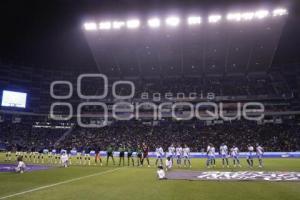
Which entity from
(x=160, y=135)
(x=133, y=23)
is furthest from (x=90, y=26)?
(x=160, y=135)

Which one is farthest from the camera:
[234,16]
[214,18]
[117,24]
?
[117,24]

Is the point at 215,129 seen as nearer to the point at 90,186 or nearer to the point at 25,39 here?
the point at 25,39

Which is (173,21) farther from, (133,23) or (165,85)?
(165,85)

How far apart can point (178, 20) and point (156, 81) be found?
72.9ft

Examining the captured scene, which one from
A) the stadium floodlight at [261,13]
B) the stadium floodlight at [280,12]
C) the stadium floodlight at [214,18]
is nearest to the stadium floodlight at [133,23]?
the stadium floodlight at [214,18]

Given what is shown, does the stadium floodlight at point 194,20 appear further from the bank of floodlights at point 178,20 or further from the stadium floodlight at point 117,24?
the stadium floodlight at point 117,24

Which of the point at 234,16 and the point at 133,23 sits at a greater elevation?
the point at 133,23

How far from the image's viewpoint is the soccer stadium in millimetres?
50188

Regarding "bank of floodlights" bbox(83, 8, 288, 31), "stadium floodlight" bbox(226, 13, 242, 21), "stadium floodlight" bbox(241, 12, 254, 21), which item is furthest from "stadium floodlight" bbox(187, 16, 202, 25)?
"stadium floodlight" bbox(241, 12, 254, 21)

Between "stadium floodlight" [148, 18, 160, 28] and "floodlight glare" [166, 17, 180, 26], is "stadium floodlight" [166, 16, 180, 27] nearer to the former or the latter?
"floodlight glare" [166, 17, 180, 26]

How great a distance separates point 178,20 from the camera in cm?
5112

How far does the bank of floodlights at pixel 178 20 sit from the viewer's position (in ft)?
158

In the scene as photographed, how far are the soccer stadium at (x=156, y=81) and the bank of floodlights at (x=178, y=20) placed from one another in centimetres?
17

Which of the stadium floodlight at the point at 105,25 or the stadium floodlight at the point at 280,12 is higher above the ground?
the stadium floodlight at the point at 105,25
